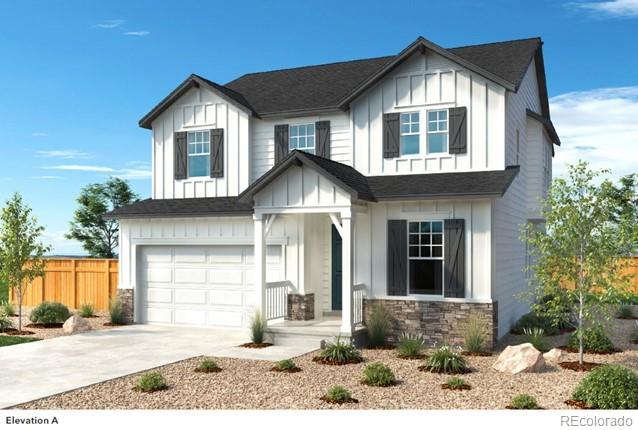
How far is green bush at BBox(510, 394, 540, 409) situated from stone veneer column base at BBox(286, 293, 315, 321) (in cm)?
772

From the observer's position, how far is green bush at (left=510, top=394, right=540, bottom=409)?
8.67m

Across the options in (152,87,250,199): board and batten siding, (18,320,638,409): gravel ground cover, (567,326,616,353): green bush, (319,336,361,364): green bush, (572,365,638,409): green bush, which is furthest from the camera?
(152,87,250,199): board and batten siding

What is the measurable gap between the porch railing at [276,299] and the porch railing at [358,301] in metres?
2.17

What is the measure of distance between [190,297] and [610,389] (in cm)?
1163

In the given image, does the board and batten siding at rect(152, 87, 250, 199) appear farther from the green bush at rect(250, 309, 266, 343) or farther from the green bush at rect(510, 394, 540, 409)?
the green bush at rect(510, 394, 540, 409)

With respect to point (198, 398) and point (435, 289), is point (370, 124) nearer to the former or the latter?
point (435, 289)

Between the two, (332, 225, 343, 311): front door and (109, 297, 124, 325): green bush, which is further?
(109, 297, 124, 325): green bush

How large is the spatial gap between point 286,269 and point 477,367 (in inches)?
241

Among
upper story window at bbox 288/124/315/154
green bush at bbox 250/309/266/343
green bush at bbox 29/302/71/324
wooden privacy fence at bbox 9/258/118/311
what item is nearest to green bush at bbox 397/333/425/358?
green bush at bbox 250/309/266/343

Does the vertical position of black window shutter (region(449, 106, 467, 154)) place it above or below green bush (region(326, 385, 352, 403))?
above

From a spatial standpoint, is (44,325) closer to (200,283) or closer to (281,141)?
(200,283)

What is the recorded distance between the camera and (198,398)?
30.6ft

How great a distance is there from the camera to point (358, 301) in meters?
14.7

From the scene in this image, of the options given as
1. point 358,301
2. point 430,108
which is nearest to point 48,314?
point 358,301
